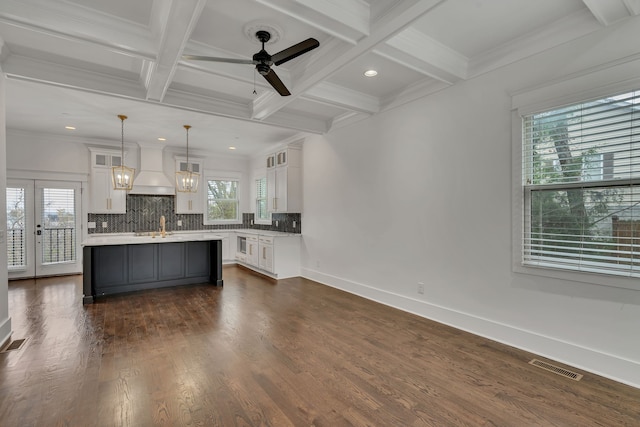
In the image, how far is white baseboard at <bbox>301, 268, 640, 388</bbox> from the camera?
245 cm

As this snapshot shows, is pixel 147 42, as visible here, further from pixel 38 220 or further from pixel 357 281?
pixel 38 220

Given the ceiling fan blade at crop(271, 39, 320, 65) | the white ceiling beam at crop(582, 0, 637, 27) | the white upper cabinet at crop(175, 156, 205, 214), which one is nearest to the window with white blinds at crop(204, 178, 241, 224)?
the white upper cabinet at crop(175, 156, 205, 214)

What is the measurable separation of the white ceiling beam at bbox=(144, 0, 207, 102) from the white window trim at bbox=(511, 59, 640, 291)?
2.93 metres

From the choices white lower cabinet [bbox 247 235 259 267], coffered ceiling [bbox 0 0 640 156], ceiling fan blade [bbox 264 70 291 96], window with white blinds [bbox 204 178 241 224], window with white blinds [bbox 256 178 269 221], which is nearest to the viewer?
coffered ceiling [bbox 0 0 640 156]

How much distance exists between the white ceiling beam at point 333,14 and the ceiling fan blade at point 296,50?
0.21 m

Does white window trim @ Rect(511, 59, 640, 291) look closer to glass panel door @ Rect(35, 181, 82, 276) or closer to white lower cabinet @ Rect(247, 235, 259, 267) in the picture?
white lower cabinet @ Rect(247, 235, 259, 267)

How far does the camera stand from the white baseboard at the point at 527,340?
8.02 feet

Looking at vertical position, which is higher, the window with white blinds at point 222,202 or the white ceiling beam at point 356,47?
the white ceiling beam at point 356,47

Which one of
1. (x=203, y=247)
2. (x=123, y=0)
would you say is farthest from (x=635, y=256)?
(x=203, y=247)

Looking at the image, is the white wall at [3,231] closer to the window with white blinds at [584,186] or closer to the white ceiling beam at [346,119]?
the white ceiling beam at [346,119]

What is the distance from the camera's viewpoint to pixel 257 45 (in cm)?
310

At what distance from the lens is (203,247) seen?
19.2 feet

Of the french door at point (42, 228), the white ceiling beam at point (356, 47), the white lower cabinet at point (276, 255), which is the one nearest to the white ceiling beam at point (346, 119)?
the white ceiling beam at point (356, 47)

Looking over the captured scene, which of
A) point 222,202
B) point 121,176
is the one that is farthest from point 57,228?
point 222,202
